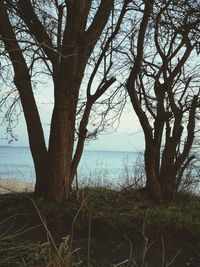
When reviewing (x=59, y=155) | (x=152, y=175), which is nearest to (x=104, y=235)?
(x=59, y=155)

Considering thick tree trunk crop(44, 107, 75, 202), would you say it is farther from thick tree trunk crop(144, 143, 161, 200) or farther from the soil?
thick tree trunk crop(144, 143, 161, 200)

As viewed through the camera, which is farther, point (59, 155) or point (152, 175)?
point (152, 175)

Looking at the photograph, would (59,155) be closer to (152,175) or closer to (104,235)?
(104,235)

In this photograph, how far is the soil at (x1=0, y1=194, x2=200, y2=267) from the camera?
16.8 feet

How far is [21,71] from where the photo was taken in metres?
6.85

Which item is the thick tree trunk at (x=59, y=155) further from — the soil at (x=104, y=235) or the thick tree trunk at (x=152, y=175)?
the thick tree trunk at (x=152, y=175)

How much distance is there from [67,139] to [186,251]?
91.4 inches


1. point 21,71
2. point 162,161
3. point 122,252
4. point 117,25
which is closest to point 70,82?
point 21,71

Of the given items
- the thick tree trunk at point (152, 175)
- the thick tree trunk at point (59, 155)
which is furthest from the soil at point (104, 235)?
the thick tree trunk at point (152, 175)

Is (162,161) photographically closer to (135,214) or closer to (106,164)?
(135,214)

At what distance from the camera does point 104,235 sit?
5.65 meters

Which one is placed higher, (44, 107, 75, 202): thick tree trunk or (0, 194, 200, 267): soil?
(44, 107, 75, 202): thick tree trunk

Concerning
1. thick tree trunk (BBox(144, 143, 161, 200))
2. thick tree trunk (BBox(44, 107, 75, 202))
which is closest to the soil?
thick tree trunk (BBox(44, 107, 75, 202))

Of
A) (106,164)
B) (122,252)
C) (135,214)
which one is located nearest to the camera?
(122,252)
